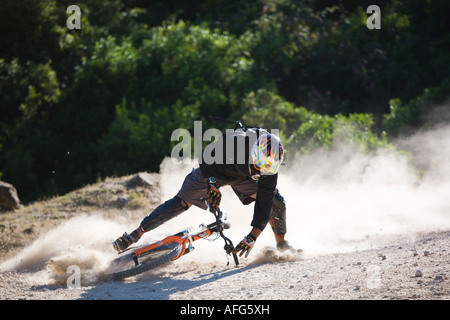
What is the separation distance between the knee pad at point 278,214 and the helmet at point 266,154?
2.14 ft

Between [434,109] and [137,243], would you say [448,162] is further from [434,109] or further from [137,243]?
[137,243]

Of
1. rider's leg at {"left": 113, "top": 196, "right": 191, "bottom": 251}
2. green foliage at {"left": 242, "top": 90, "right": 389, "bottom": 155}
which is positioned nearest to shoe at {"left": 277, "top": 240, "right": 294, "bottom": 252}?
rider's leg at {"left": 113, "top": 196, "right": 191, "bottom": 251}

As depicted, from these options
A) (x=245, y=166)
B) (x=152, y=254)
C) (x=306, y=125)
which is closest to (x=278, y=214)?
(x=245, y=166)

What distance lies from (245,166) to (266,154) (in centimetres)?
31

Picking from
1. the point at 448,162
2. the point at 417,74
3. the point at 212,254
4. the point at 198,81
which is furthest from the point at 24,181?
the point at 417,74

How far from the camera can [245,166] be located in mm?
6473

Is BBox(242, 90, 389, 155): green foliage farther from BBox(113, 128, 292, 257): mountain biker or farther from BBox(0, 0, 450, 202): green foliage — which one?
BBox(113, 128, 292, 257): mountain biker

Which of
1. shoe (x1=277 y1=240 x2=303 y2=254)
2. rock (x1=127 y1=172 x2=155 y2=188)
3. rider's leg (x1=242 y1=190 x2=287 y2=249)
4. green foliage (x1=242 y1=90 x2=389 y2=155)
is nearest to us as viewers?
rider's leg (x1=242 y1=190 x2=287 y2=249)

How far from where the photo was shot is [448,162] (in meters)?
11.9

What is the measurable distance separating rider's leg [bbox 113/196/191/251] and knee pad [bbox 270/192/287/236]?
1.08 metres

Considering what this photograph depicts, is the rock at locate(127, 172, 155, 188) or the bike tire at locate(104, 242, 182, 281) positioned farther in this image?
the rock at locate(127, 172, 155, 188)

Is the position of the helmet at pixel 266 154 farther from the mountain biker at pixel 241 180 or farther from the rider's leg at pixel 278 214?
the rider's leg at pixel 278 214

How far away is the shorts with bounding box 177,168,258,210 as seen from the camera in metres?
6.84
